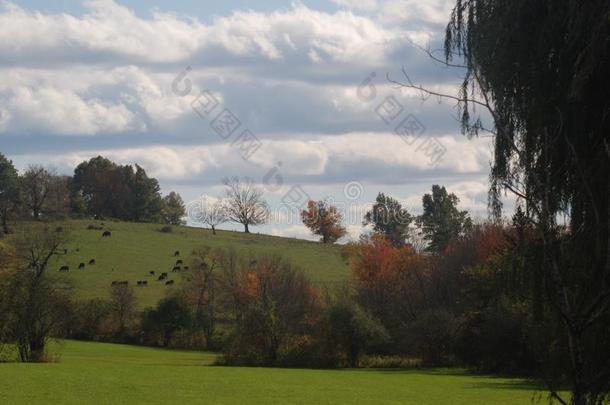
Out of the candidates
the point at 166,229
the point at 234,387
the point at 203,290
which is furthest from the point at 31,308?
the point at 166,229

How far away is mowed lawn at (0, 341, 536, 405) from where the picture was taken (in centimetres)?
3070

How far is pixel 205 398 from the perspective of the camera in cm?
3123

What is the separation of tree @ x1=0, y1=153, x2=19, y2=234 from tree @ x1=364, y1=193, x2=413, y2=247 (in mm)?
54521

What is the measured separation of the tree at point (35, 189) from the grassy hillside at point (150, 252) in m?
9.48

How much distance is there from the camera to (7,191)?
372ft

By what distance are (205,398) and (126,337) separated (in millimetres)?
44747

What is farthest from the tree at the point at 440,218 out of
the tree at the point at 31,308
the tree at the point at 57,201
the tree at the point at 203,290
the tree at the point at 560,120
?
the tree at the point at 560,120

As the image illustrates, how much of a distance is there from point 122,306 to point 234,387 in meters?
40.0

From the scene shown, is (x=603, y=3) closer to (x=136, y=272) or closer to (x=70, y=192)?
(x=136, y=272)

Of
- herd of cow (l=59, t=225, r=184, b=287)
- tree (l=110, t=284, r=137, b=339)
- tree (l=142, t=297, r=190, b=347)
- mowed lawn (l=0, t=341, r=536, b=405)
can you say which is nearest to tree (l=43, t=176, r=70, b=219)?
herd of cow (l=59, t=225, r=184, b=287)

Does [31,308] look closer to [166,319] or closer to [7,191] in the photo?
[166,319]

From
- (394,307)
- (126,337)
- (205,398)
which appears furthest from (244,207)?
(205,398)

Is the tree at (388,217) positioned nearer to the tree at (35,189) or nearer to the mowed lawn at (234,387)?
the tree at (35,189)

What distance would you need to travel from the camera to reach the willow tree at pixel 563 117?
Answer: 9.96 metres
